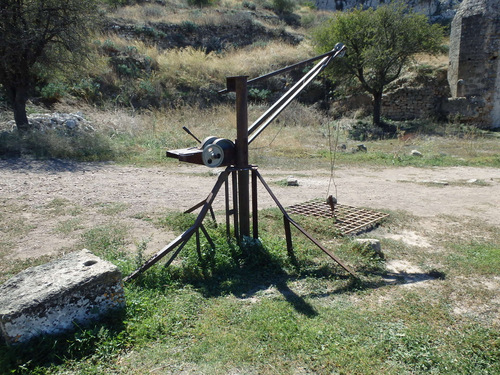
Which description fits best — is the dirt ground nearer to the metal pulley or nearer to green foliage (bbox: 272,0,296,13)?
the metal pulley

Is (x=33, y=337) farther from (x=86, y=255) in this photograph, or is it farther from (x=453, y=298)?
(x=453, y=298)

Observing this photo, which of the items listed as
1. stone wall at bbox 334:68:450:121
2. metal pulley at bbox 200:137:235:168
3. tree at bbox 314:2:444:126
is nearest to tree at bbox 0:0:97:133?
metal pulley at bbox 200:137:235:168

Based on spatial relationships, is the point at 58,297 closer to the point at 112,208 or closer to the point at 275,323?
the point at 275,323

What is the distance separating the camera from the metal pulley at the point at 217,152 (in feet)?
13.6

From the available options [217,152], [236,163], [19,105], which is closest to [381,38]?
[19,105]

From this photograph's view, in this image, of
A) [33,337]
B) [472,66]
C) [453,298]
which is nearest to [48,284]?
[33,337]

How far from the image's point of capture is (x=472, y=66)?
1861cm

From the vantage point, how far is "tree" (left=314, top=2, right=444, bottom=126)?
1708 cm

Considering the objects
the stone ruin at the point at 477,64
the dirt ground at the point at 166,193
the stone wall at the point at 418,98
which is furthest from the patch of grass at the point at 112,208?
the stone ruin at the point at 477,64

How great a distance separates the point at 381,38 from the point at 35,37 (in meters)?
14.1

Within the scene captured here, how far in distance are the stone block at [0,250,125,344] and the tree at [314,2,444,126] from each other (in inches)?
654

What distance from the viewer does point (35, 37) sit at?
10953 mm

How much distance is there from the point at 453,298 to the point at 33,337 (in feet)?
12.6

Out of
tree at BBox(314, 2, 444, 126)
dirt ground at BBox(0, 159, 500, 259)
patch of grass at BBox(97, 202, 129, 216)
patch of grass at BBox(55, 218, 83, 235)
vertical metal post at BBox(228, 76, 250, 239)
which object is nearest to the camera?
vertical metal post at BBox(228, 76, 250, 239)
